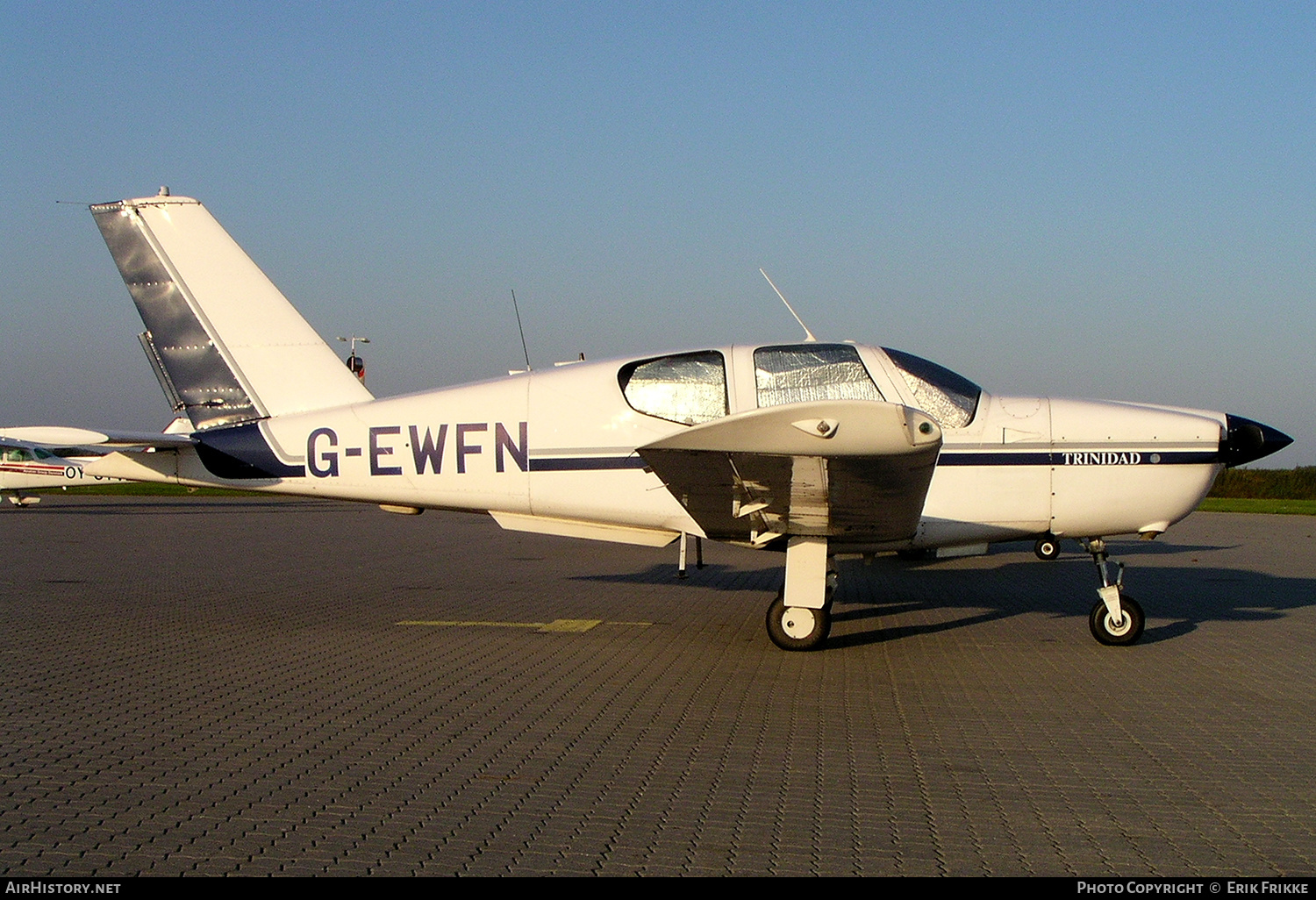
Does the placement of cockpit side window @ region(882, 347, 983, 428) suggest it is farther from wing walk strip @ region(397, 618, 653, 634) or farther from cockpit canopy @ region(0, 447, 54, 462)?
cockpit canopy @ region(0, 447, 54, 462)

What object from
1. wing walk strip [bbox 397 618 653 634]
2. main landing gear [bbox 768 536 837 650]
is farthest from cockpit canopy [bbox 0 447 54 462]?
main landing gear [bbox 768 536 837 650]

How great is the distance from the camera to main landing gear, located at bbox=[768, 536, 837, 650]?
766cm

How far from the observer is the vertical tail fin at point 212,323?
29.0ft

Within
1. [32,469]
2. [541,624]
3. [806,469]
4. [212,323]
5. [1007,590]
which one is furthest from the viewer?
[32,469]

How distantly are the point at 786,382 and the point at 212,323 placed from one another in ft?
16.1

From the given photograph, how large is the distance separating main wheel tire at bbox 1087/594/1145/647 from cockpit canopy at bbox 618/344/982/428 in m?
1.93

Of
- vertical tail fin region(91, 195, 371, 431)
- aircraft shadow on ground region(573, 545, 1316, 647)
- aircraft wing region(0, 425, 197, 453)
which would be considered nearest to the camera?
aircraft wing region(0, 425, 197, 453)

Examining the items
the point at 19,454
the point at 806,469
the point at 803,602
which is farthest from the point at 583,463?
the point at 19,454

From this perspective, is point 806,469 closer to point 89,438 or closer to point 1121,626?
point 1121,626

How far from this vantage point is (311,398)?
346 inches

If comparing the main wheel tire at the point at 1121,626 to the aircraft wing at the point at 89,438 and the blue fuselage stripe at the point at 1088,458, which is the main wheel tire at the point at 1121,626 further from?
the aircraft wing at the point at 89,438

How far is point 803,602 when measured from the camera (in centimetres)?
773

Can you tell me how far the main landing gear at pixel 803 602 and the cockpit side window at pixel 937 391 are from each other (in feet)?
4.28
